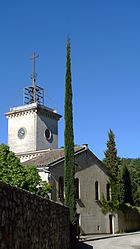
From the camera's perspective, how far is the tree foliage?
2186 centimetres

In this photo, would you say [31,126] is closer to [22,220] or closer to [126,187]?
[126,187]

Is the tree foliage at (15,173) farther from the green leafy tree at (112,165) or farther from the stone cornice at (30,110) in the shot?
the stone cornice at (30,110)

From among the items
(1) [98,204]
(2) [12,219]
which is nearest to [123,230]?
(1) [98,204]

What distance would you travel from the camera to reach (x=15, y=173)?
22172 mm

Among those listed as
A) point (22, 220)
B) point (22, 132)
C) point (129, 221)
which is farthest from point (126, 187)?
point (22, 220)

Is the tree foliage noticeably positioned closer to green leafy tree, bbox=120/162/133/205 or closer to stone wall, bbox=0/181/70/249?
stone wall, bbox=0/181/70/249

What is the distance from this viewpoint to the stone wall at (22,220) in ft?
17.3

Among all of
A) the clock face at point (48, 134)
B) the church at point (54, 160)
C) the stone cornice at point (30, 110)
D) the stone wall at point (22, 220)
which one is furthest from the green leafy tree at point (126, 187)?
the stone wall at point (22, 220)

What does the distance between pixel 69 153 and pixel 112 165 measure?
1273 cm

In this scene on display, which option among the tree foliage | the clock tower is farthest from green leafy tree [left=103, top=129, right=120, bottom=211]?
the tree foliage

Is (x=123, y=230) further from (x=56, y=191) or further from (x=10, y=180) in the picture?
(x=10, y=180)

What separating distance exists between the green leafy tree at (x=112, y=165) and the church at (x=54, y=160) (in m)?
0.62

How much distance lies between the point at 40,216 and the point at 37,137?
109ft

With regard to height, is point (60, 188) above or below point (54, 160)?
below
